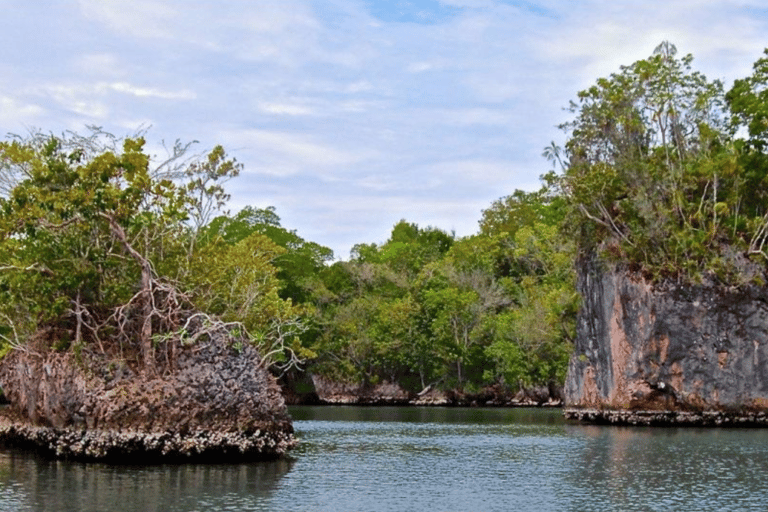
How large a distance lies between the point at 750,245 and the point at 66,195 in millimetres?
32672

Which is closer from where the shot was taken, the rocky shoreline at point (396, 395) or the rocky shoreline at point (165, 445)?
the rocky shoreline at point (165, 445)

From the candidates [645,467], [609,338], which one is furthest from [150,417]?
[609,338]

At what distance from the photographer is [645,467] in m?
30.7

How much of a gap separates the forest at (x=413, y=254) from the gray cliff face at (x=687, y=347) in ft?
3.37

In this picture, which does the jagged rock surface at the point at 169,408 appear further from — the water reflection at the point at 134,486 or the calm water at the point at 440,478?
the calm water at the point at 440,478

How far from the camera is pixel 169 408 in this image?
1218 inches

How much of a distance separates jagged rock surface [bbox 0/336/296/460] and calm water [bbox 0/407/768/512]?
0.87 meters

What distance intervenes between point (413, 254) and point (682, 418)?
49.4 meters

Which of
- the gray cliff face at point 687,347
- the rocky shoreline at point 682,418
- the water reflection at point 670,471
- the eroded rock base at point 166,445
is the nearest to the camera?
the water reflection at point 670,471

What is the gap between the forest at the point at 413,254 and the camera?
33.9 metres

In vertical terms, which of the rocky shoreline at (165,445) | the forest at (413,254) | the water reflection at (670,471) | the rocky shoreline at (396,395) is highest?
the forest at (413,254)

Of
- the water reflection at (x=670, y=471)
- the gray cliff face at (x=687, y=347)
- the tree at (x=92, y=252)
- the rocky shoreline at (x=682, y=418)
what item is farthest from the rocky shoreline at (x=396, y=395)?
the tree at (x=92, y=252)

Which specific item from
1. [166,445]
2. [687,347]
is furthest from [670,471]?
[687,347]

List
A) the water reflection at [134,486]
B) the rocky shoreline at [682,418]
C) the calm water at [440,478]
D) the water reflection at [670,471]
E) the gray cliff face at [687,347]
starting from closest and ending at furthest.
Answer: the water reflection at [134,486], the calm water at [440,478], the water reflection at [670,471], the rocky shoreline at [682,418], the gray cliff face at [687,347]
